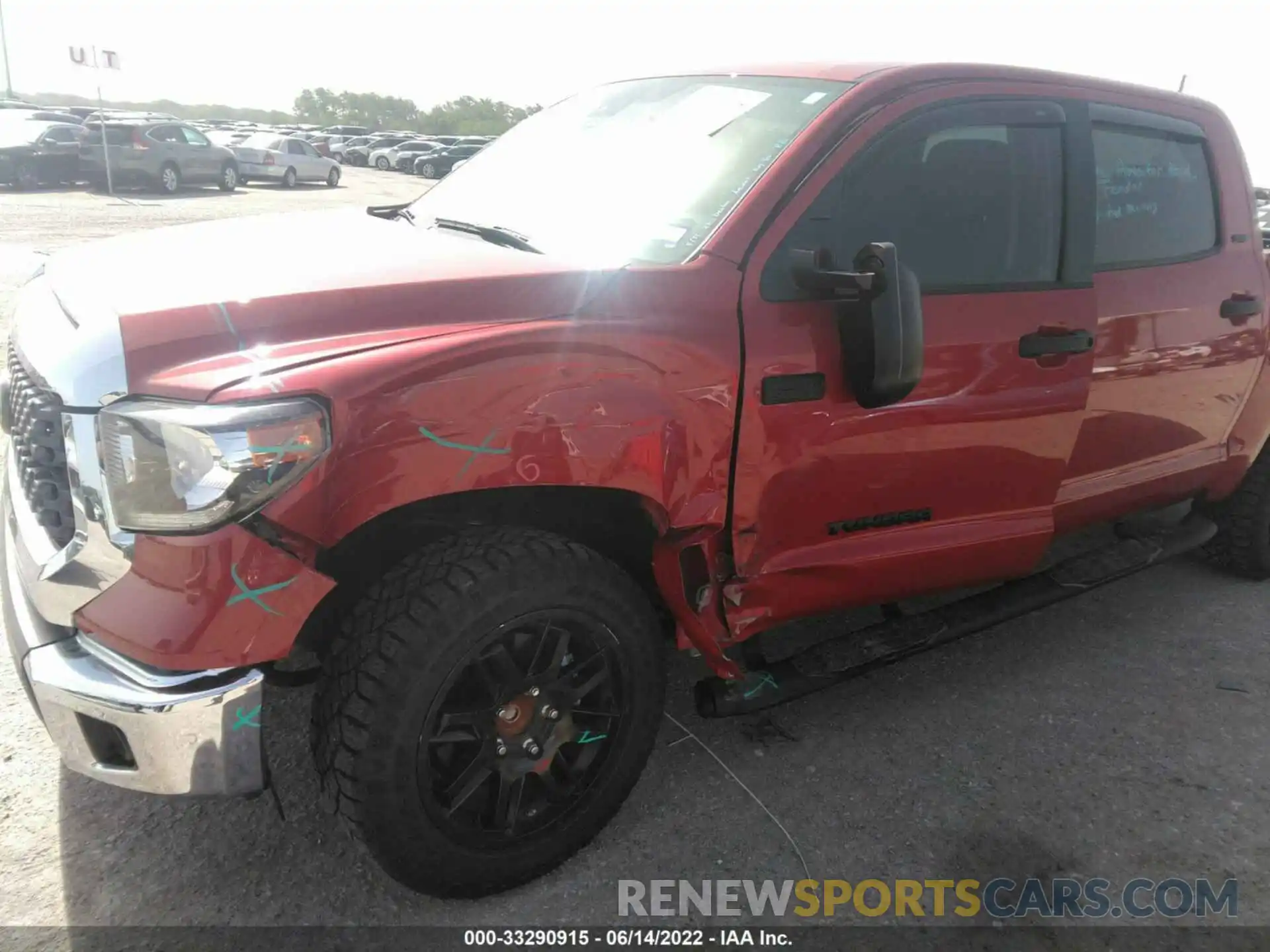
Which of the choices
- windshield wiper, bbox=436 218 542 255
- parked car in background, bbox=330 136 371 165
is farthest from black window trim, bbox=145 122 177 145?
windshield wiper, bbox=436 218 542 255

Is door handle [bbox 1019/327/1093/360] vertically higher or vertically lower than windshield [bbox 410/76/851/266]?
lower

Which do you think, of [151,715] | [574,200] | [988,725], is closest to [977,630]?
[988,725]

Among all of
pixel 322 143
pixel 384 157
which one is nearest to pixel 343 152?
pixel 322 143

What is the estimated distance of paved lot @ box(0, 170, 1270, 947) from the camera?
223 cm

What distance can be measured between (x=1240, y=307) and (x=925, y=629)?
1.75 metres

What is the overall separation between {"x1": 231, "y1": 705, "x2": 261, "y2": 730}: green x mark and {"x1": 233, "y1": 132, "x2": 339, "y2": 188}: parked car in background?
25140 mm

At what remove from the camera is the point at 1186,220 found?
3314 mm

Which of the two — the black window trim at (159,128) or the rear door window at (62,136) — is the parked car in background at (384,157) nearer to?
the black window trim at (159,128)

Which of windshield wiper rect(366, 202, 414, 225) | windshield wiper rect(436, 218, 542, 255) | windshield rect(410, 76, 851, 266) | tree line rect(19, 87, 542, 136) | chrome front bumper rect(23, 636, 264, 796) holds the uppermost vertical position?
windshield rect(410, 76, 851, 266)

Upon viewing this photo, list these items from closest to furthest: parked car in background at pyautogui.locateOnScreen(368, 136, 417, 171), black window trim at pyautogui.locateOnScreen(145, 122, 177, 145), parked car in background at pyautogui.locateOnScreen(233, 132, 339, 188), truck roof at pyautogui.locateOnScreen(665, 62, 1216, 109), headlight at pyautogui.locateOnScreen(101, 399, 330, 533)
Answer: headlight at pyautogui.locateOnScreen(101, 399, 330, 533)
truck roof at pyautogui.locateOnScreen(665, 62, 1216, 109)
black window trim at pyautogui.locateOnScreen(145, 122, 177, 145)
parked car in background at pyautogui.locateOnScreen(233, 132, 339, 188)
parked car in background at pyautogui.locateOnScreen(368, 136, 417, 171)

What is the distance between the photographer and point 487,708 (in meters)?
2.10

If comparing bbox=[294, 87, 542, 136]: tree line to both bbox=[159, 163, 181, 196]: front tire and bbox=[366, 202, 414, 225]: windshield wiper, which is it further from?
bbox=[366, 202, 414, 225]: windshield wiper

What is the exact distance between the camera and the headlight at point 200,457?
1682 millimetres

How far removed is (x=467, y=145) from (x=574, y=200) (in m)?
36.5
